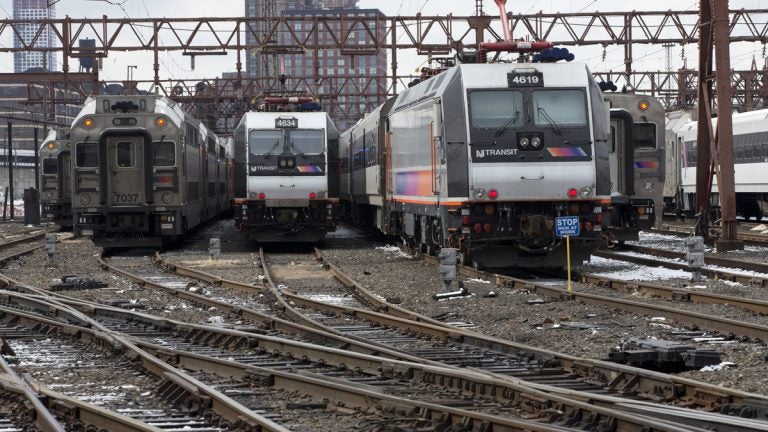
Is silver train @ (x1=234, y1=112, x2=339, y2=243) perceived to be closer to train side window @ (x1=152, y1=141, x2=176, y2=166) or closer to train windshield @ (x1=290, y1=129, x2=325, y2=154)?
train windshield @ (x1=290, y1=129, x2=325, y2=154)

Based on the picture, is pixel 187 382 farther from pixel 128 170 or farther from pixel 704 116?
pixel 704 116

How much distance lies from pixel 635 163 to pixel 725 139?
7.33 ft

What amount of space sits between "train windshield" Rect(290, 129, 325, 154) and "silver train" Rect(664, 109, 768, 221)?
599 inches

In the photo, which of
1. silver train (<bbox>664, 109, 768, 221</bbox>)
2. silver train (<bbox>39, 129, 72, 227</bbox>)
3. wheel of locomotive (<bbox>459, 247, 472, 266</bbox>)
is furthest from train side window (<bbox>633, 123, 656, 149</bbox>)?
silver train (<bbox>39, 129, 72, 227</bbox>)

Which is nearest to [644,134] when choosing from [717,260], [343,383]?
[717,260]

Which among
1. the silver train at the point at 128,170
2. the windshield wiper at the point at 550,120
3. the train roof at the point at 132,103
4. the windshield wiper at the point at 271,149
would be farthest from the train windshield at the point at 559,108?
the train roof at the point at 132,103

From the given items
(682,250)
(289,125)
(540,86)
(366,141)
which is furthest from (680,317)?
(366,141)

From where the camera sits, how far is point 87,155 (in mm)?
27109

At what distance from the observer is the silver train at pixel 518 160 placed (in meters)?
18.8

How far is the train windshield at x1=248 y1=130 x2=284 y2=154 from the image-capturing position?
93.1ft

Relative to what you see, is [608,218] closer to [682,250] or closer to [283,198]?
[682,250]

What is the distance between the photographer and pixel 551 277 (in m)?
19.8

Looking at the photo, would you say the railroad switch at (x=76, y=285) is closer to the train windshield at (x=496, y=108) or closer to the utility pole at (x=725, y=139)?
the train windshield at (x=496, y=108)

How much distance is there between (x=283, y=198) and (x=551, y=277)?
388 inches
